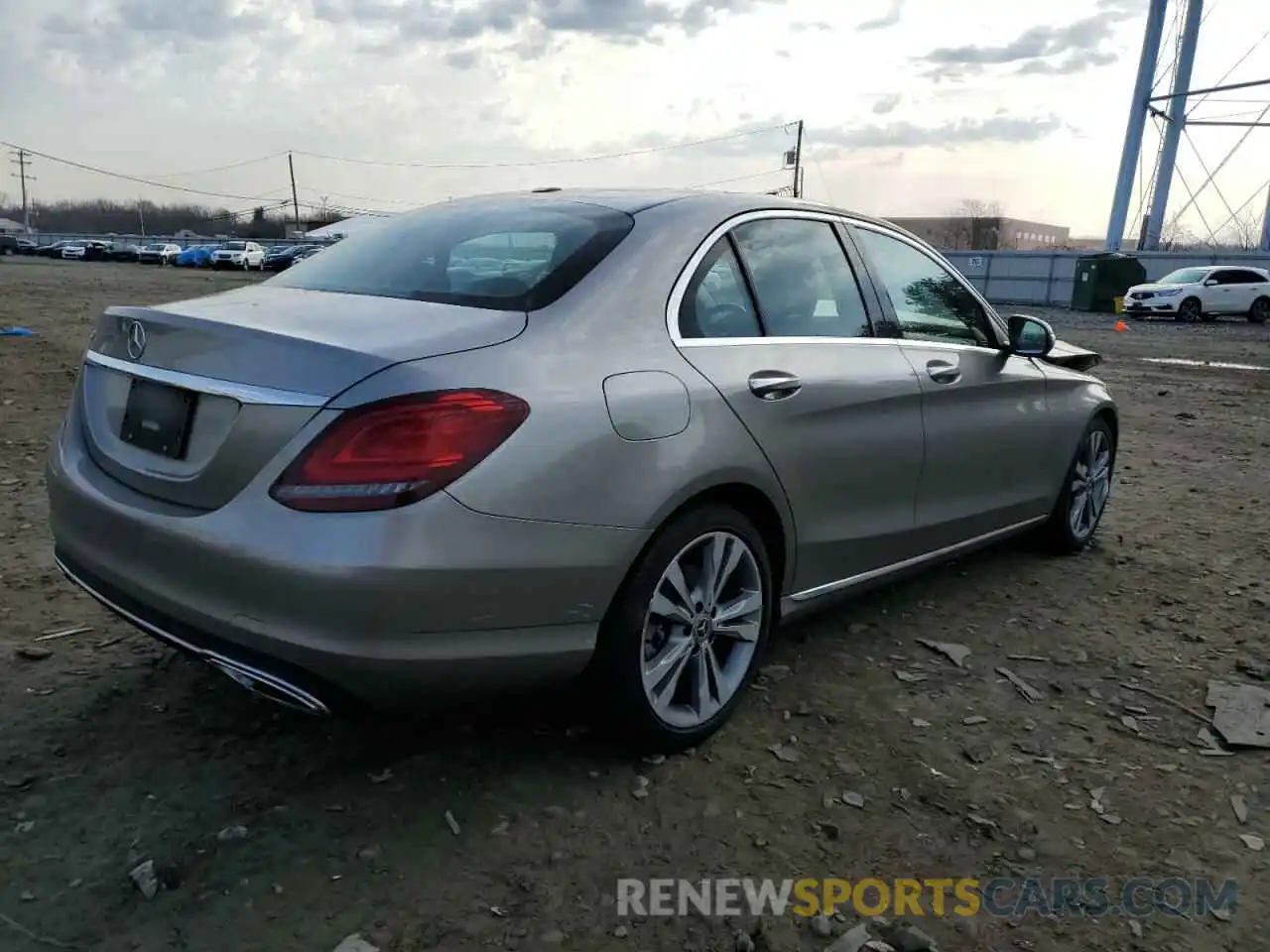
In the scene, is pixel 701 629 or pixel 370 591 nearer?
pixel 370 591

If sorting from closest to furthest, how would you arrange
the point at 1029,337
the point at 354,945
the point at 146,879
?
the point at 354,945 → the point at 146,879 → the point at 1029,337

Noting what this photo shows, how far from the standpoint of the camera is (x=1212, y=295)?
27031 millimetres

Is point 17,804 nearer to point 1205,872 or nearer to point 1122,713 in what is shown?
point 1205,872

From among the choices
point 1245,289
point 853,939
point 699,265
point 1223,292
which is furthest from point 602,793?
point 1245,289

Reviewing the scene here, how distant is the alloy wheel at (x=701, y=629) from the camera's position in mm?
2820

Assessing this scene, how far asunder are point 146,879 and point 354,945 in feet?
1.79

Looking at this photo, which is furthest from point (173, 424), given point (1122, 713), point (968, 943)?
point (1122, 713)

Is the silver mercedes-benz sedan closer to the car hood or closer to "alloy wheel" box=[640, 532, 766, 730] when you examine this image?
"alloy wheel" box=[640, 532, 766, 730]

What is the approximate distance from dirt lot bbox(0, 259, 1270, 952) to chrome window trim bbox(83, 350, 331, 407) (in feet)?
3.50

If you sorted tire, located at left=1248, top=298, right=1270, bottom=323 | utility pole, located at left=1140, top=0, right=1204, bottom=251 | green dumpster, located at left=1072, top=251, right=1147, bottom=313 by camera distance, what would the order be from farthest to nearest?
utility pole, located at left=1140, top=0, right=1204, bottom=251, green dumpster, located at left=1072, top=251, right=1147, bottom=313, tire, located at left=1248, top=298, right=1270, bottom=323

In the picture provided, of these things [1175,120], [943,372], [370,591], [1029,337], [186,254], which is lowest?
[186,254]

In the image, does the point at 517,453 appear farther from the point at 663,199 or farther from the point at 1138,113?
the point at 1138,113

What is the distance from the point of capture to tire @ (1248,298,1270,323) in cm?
2742

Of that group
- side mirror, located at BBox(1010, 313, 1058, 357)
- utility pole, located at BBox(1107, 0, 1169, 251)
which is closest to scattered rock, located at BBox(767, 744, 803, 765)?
side mirror, located at BBox(1010, 313, 1058, 357)
